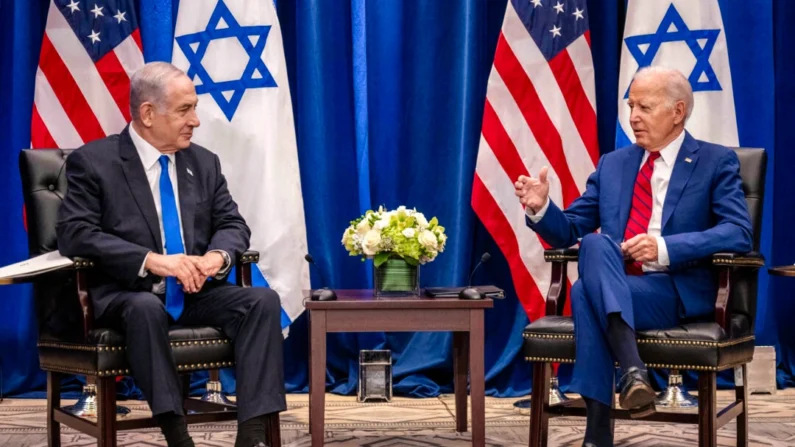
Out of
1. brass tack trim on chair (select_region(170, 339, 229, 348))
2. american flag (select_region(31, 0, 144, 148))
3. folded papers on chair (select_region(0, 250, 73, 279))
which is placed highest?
american flag (select_region(31, 0, 144, 148))

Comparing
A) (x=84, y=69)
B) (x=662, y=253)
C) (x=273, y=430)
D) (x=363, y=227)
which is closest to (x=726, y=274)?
(x=662, y=253)

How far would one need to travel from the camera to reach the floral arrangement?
3.58m

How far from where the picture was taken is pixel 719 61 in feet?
15.4

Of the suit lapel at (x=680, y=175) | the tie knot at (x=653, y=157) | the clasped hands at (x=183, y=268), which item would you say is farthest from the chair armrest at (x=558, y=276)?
the clasped hands at (x=183, y=268)

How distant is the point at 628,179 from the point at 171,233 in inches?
65.0

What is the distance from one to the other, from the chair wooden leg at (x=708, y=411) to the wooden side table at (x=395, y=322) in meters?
0.73

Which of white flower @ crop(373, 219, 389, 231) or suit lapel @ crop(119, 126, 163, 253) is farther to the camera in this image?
white flower @ crop(373, 219, 389, 231)

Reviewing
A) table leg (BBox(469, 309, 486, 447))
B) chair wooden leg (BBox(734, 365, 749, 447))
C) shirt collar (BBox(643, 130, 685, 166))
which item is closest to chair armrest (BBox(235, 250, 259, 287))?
table leg (BBox(469, 309, 486, 447))

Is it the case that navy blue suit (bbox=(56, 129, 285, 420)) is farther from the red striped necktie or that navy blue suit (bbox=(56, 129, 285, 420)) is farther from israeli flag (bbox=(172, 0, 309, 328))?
the red striped necktie

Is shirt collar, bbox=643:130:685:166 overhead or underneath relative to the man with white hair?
overhead

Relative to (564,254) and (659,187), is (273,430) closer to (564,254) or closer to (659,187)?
(564,254)

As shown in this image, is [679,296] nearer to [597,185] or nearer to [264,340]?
[597,185]

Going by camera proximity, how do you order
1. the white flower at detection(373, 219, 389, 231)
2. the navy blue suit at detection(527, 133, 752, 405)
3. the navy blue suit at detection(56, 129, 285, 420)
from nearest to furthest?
the navy blue suit at detection(56, 129, 285, 420) → the navy blue suit at detection(527, 133, 752, 405) → the white flower at detection(373, 219, 389, 231)

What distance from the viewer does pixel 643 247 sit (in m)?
3.34
